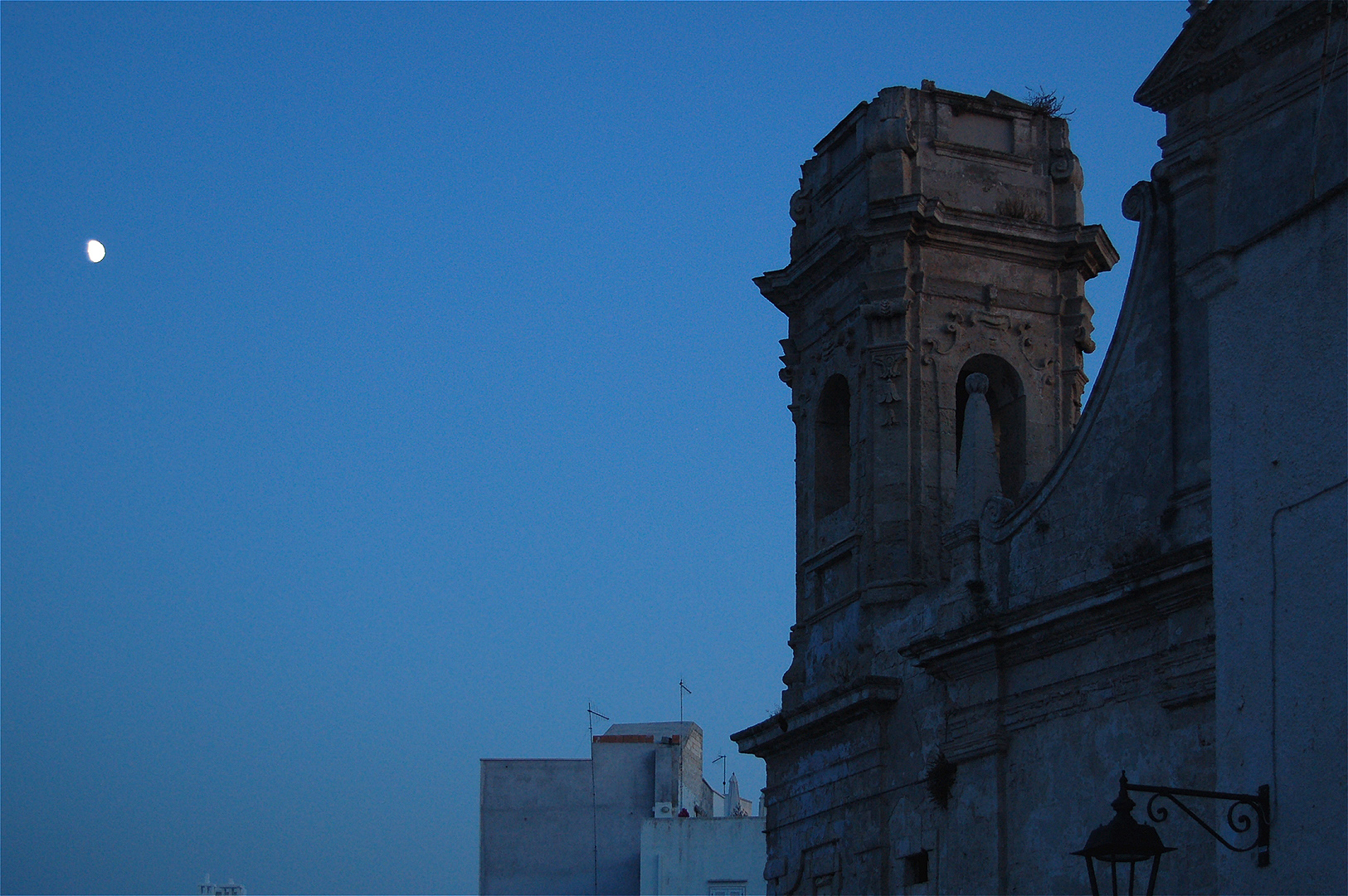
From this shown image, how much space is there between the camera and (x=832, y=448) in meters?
17.4

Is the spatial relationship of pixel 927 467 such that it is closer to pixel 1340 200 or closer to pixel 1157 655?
pixel 1157 655

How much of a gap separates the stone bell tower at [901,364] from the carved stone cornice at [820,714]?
3 centimetres

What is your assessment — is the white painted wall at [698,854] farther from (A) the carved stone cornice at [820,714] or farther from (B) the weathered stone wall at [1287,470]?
(B) the weathered stone wall at [1287,470]

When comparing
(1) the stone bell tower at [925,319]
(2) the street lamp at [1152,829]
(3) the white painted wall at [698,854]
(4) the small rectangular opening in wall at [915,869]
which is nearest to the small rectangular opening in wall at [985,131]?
(1) the stone bell tower at [925,319]

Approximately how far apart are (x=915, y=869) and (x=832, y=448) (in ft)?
14.1

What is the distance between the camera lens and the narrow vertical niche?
17.2 m

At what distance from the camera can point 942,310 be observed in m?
16.3

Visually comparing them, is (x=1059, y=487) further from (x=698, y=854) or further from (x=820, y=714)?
(x=698, y=854)

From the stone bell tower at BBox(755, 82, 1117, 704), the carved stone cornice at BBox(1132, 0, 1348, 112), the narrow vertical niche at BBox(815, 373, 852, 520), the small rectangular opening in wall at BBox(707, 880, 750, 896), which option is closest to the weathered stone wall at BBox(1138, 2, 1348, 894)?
the carved stone cornice at BBox(1132, 0, 1348, 112)

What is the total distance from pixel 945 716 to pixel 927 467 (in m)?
2.57

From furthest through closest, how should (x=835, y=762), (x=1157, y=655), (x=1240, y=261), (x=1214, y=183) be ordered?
(x=835, y=762) → (x=1157, y=655) → (x=1214, y=183) → (x=1240, y=261)


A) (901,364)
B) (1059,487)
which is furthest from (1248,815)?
(901,364)

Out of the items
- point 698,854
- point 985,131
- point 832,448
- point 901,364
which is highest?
point 985,131

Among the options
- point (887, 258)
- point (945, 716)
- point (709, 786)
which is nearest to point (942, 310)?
point (887, 258)
